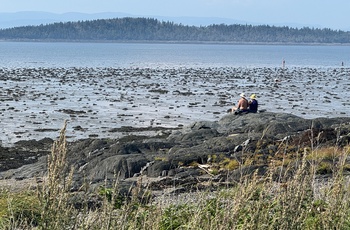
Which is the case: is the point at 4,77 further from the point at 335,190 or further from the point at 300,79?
the point at 335,190

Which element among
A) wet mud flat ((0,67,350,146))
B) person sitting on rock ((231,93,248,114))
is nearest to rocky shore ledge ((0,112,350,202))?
person sitting on rock ((231,93,248,114))

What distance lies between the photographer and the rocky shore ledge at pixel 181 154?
15.0 meters

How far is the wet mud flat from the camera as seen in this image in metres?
30.6

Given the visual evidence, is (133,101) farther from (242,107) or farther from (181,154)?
(181,154)

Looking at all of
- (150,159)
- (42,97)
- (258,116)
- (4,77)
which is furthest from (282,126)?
(4,77)

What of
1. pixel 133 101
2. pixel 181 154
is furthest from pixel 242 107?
pixel 133 101

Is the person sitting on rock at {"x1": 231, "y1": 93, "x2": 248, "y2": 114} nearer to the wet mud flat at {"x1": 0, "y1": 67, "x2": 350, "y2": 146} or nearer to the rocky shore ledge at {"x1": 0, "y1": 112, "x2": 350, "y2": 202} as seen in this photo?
the rocky shore ledge at {"x1": 0, "y1": 112, "x2": 350, "y2": 202}

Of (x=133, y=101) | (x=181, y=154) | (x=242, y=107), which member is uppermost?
(x=181, y=154)

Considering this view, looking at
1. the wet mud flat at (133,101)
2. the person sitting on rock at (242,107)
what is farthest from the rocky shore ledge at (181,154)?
the wet mud flat at (133,101)

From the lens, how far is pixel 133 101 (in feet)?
137

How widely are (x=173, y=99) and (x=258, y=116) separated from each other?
16117 millimetres

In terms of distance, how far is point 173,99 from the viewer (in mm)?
43375

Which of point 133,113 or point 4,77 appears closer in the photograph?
point 133,113

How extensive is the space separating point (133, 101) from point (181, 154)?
2332 centimetres
